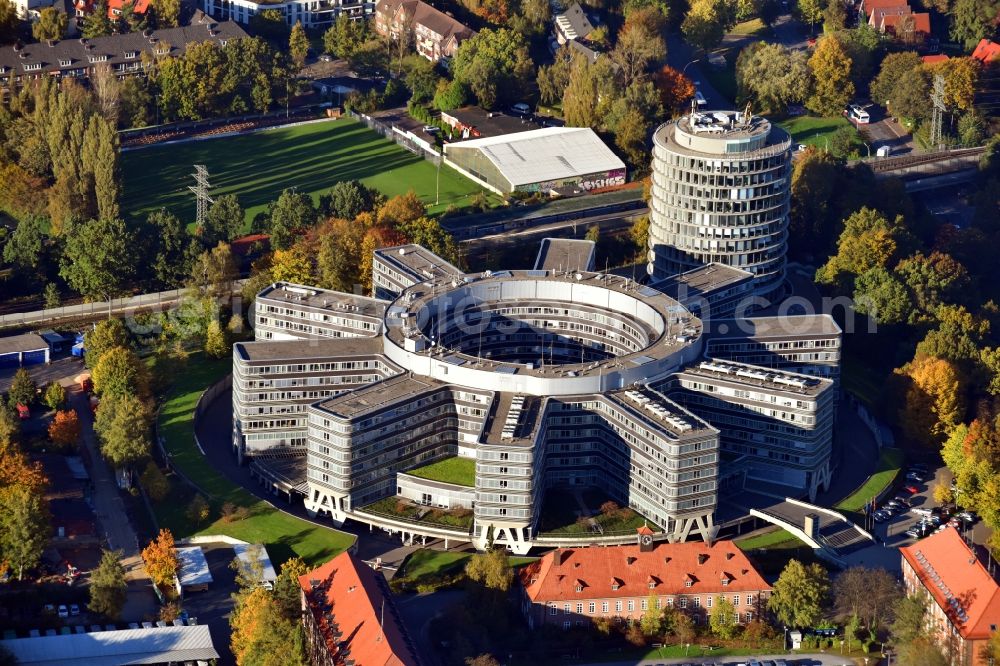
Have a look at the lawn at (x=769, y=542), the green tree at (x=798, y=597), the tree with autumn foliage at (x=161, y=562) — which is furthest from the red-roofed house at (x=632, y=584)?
the tree with autumn foliage at (x=161, y=562)

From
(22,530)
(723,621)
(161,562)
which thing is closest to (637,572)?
(723,621)

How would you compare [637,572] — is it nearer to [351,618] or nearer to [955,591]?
[351,618]

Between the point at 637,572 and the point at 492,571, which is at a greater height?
the point at 637,572

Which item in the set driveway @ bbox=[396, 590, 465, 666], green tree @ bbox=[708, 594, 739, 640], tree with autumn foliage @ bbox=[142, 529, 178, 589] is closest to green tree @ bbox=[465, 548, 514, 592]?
driveway @ bbox=[396, 590, 465, 666]

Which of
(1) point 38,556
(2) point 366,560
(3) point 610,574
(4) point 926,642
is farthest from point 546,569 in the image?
(1) point 38,556

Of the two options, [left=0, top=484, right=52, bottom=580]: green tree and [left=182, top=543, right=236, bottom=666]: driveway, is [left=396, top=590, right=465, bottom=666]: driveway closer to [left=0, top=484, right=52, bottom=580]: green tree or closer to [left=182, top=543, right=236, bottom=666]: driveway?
[left=182, top=543, right=236, bottom=666]: driveway
